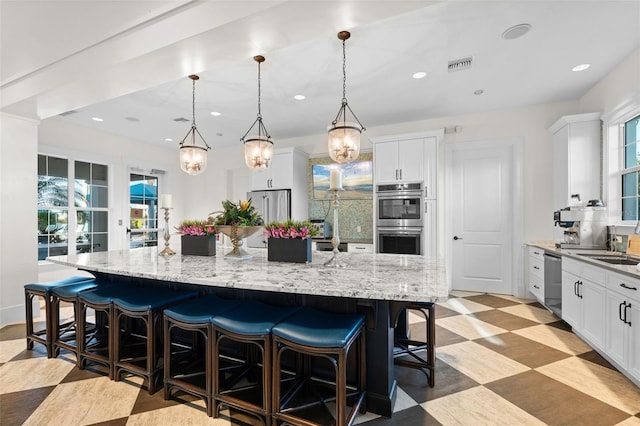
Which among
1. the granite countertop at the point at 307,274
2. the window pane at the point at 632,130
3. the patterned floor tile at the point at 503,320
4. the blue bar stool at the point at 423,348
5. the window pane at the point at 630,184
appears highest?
the window pane at the point at 632,130

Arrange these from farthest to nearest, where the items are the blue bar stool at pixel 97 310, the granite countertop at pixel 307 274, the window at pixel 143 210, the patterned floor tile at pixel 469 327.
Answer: the window at pixel 143 210 → the patterned floor tile at pixel 469 327 → the blue bar stool at pixel 97 310 → the granite countertop at pixel 307 274

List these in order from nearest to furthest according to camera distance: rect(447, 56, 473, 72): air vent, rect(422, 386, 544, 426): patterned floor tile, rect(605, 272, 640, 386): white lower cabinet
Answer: rect(422, 386, 544, 426): patterned floor tile
rect(605, 272, 640, 386): white lower cabinet
rect(447, 56, 473, 72): air vent

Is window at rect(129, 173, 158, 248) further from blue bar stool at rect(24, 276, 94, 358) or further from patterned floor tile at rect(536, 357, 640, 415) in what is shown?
patterned floor tile at rect(536, 357, 640, 415)

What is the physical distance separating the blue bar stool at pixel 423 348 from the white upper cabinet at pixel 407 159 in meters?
2.45

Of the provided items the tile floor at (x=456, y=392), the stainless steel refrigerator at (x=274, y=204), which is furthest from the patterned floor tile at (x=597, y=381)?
the stainless steel refrigerator at (x=274, y=204)

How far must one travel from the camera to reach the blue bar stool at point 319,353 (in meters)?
1.51

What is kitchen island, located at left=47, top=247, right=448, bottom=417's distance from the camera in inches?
59.7

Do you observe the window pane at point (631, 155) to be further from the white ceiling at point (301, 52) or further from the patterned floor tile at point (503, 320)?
the patterned floor tile at point (503, 320)

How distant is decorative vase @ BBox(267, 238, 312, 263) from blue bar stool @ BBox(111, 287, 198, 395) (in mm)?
707

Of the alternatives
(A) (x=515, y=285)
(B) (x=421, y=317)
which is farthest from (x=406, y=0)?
(A) (x=515, y=285)

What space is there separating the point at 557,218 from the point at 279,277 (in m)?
3.55

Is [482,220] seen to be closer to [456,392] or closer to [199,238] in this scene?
[456,392]

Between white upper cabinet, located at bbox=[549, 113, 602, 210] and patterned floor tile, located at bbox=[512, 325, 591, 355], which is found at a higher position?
white upper cabinet, located at bbox=[549, 113, 602, 210]

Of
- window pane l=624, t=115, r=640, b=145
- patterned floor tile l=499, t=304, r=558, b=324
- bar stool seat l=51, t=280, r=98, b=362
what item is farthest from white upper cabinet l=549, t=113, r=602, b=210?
bar stool seat l=51, t=280, r=98, b=362
